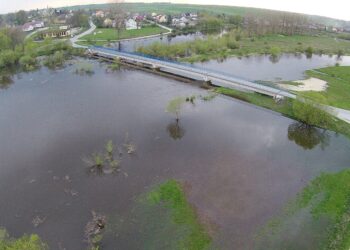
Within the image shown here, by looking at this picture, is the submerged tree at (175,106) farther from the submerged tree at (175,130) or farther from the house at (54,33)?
the house at (54,33)

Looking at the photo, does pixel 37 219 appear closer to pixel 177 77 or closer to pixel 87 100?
pixel 87 100

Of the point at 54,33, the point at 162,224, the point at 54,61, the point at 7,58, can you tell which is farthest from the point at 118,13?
the point at 162,224

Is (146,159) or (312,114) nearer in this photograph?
(146,159)

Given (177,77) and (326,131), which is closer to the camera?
(326,131)

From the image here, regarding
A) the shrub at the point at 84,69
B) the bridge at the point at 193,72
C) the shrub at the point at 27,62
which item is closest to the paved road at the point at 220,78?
the bridge at the point at 193,72

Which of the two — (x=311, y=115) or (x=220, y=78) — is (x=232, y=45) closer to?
(x=220, y=78)

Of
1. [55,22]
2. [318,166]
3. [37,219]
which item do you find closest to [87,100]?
[37,219]
